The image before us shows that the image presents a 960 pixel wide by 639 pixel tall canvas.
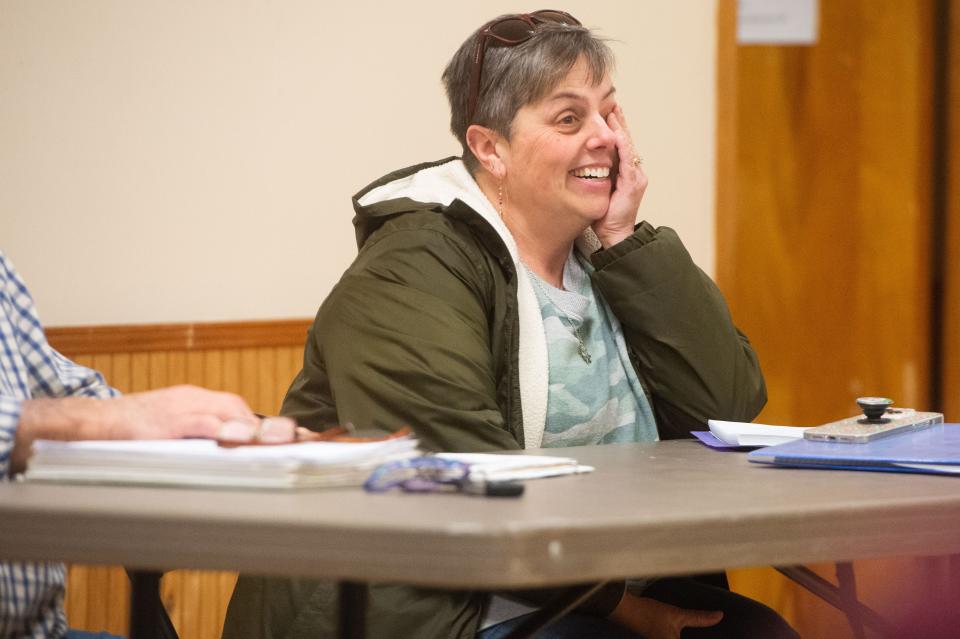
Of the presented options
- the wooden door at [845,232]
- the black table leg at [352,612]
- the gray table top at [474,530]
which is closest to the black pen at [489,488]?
the gray table top at [474,530]

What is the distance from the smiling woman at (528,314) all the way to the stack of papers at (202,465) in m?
0.43

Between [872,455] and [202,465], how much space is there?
0.70 metres

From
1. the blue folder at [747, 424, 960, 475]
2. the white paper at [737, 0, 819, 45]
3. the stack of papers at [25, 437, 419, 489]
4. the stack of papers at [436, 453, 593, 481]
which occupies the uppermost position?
the white paper at [737, 0, 819, 45]

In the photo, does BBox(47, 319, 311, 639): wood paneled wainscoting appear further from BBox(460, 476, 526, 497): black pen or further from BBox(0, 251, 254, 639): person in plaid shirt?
BBox(460, 476, 526, 497): black pen

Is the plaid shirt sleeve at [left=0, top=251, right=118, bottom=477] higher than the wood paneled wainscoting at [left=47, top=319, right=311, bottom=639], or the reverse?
the plaid shirt sleeve at [left=0, top=251, right=118, bottom=477]

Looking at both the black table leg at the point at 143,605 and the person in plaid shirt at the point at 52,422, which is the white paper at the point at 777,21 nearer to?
the person in plaid shirt at the point at 52,422

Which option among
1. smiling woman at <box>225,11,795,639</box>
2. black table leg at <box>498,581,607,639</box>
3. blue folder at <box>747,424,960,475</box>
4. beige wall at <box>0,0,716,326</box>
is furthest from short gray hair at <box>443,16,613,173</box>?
black table leg at <box>498,581,607,639</box>

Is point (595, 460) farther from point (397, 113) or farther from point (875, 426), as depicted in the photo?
point (397, 113)

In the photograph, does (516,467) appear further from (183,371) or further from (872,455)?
(183,371)

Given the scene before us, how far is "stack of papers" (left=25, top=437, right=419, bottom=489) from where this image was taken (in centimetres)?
93

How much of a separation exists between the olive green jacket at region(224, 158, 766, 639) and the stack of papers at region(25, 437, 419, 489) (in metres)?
0.37

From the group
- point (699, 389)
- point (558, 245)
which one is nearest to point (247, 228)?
point (558, 245)

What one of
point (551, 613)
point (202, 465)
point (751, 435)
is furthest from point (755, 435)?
point (202, 465)

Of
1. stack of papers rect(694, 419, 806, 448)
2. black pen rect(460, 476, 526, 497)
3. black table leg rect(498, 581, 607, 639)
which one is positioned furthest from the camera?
stack of papers rect(694, 419, 806, 448)
